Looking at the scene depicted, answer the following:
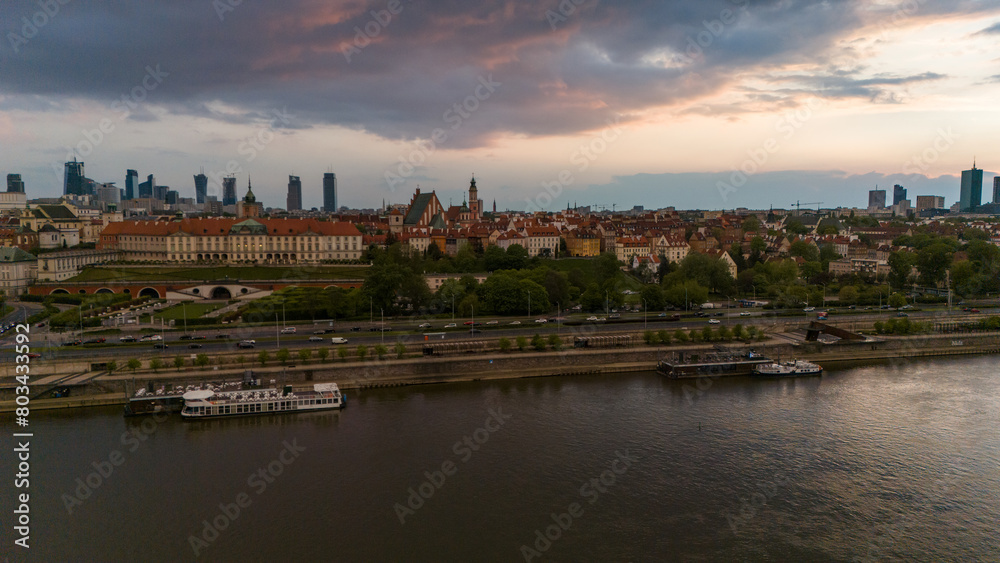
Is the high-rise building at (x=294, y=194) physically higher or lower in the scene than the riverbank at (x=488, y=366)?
higher

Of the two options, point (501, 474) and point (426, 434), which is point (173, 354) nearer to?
point (426, 434)

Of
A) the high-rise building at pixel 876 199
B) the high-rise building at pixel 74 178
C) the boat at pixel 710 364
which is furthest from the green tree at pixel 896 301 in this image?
the high-rise building at pixel 876 199

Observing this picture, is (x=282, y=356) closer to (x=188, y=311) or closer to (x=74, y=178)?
(x=188, y=311)

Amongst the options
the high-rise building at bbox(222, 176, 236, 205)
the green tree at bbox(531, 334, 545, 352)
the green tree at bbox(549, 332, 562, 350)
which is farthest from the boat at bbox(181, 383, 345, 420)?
the high-rise building at bbox(222, 176, 236, 205)

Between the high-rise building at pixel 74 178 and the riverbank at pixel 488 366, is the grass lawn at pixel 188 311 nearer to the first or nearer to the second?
the riverbank at pixel 488 366

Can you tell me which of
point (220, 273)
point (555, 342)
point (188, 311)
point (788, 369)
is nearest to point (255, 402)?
point (555, 342)

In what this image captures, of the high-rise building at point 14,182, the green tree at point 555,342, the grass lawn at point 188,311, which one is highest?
the high-rise building at point 14,182
